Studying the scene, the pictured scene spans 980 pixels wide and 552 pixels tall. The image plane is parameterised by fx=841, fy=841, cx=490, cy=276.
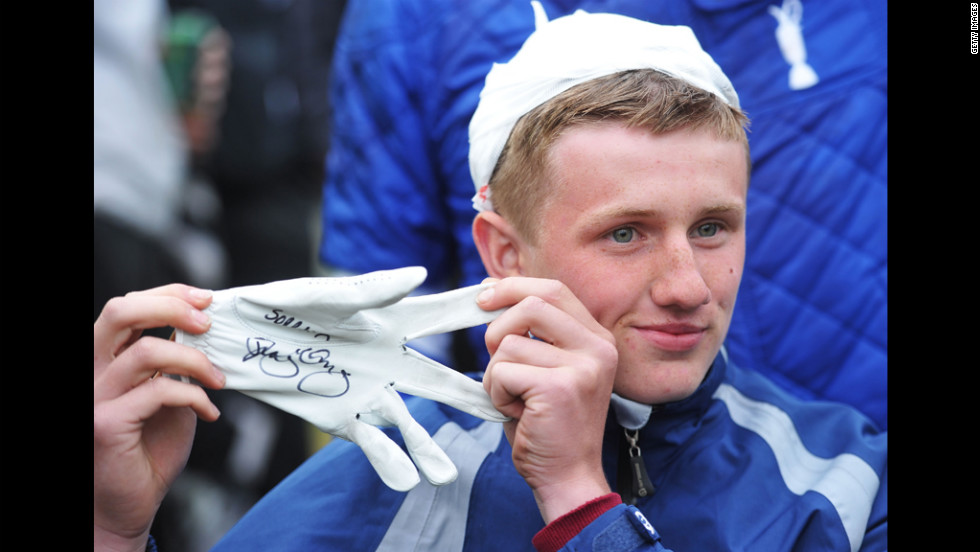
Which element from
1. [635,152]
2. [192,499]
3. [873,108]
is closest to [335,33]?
[192,499]

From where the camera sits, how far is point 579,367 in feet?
4.66

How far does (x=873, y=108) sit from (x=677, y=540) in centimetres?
141

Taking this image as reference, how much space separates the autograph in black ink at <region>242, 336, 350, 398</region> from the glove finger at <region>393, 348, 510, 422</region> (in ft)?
0.36

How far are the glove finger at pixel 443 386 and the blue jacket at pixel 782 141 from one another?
38.7 inches

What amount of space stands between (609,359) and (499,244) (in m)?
0.43

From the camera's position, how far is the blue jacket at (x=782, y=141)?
92.4 inches

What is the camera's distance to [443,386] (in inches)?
60.7

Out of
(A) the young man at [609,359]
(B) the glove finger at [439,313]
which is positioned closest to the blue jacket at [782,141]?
(A) the young man at [609,359]

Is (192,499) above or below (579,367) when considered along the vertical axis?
below

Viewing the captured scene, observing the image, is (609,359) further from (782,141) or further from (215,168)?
(215,168)

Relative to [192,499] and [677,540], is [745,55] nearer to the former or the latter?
[677,540]

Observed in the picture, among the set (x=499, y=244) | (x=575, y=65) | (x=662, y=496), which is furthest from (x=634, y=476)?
(x=575, y=65)

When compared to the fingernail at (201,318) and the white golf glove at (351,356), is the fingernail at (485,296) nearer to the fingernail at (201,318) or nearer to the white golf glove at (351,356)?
the white golf glove at (351,356)
